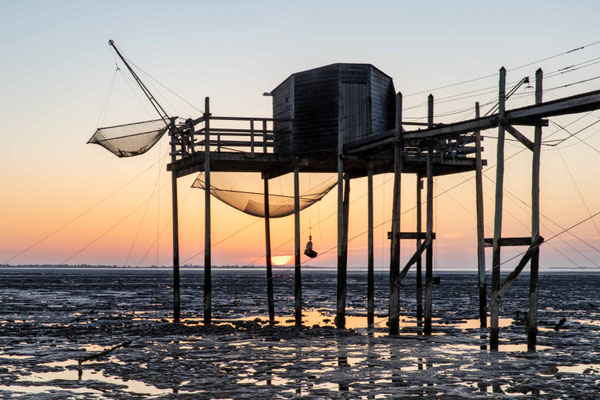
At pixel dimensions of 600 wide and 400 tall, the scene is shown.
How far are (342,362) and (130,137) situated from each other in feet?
43.7

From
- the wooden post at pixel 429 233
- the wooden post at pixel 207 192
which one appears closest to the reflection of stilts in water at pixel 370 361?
the wooden post at pixel 429 233

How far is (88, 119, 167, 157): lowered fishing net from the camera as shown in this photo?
2570 cm

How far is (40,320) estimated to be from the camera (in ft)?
101

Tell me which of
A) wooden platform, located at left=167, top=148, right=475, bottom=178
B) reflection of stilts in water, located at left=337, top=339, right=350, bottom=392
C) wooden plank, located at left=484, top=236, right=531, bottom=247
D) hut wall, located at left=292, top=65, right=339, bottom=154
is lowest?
reflection of stilts in water, located at left=337, top=339, right=350, bottom=392

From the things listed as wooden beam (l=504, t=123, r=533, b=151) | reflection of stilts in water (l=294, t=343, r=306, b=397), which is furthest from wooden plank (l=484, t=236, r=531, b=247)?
reflection of stilts in water (l=294, t=343, r=306, b=397)

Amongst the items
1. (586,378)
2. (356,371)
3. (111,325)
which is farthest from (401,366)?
(111,325)

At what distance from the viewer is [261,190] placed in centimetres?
2959

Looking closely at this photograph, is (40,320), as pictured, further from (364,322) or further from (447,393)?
(447,393)

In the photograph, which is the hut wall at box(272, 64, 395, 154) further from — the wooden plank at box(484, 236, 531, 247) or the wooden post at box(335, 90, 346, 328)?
the wooden plank at box(484, 236, 531, 247)

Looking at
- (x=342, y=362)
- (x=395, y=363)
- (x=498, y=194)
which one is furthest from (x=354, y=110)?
(x=395, y=363)

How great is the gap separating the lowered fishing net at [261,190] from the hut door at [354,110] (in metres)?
2.59

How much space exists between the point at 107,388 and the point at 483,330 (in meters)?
15.1

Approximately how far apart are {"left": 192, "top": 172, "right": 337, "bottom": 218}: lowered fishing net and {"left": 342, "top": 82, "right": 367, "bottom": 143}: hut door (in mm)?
2594

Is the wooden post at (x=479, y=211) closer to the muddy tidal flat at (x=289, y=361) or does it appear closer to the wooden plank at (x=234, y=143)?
the muddy tidal flat at (x=289, y=361)
